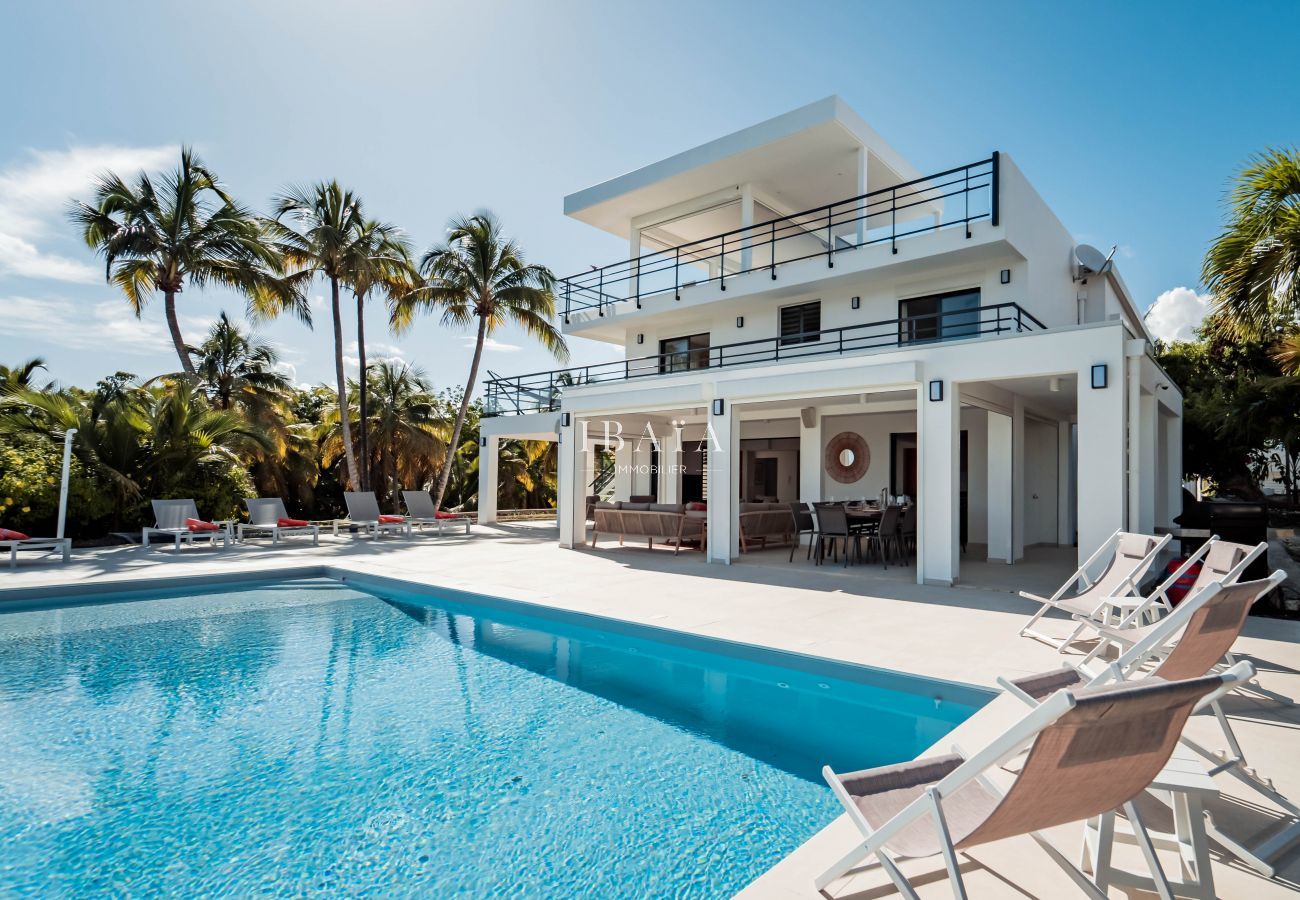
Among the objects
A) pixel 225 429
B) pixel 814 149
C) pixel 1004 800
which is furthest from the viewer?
pixel 225 429

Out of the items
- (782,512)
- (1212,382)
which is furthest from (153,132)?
(1212,382)

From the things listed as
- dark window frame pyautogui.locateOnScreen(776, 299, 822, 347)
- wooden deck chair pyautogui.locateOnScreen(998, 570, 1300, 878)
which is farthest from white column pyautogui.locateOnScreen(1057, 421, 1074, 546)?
wooden deck chair pyautogui.locateOnScreen(998, 570, 1300, 878)

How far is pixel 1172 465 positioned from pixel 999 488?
18.2 feet

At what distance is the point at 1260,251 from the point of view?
6.85 m

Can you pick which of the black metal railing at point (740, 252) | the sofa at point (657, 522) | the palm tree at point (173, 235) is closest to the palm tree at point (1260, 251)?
the black metal railing at point (740, 252)

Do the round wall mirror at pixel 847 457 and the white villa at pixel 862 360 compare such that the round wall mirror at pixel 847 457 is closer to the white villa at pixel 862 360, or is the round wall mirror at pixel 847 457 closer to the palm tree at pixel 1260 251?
the white villa at pixel 862 360

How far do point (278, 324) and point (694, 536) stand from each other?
15.5 m

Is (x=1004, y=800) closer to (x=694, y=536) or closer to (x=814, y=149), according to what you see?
(x=694, y=536)

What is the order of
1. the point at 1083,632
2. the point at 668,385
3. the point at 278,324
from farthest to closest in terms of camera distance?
the point at 278,324, the point at 668,385, the point at 1083,632

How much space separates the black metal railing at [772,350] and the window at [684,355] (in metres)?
0.03

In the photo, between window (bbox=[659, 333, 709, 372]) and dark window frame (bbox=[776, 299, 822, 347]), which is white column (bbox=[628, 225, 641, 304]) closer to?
window (bbox=[659, 333, 709, 372])

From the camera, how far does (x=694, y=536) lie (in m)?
14.3

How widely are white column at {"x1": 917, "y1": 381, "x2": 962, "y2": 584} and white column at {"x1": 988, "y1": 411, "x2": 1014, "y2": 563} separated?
3.26 m

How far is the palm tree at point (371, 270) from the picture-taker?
65.7 feet
